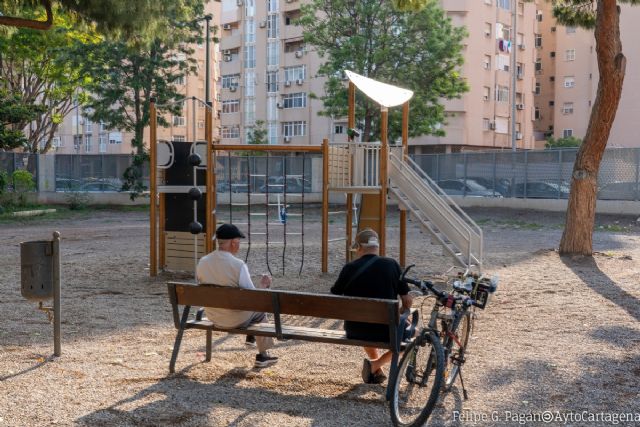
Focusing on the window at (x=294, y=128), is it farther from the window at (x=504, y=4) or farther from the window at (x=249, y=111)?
the window at (x=504, y=4)

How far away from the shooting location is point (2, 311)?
Result: 961cm

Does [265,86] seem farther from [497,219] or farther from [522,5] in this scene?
[497,219]

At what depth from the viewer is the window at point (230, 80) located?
6662 cm

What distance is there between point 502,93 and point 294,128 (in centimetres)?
1580

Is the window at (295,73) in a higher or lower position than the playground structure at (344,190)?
higher

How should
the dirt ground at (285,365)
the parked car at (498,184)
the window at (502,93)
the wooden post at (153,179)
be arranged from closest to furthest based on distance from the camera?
the dirt ground at (285,365)
the wooden post at (153,179)
the parked car at (498,184)
the window at (502,93)

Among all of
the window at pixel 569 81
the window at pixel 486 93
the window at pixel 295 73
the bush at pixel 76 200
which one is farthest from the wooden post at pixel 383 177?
the window at pixel 569 81

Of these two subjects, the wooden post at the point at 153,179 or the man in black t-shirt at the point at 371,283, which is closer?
the man in black t-shirt at the point at 371,283

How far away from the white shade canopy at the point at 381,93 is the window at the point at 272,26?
4935 centimetres

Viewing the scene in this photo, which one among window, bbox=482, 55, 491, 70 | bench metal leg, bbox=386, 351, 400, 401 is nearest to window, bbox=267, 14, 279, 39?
window, bbox=482, 55, 491, 70

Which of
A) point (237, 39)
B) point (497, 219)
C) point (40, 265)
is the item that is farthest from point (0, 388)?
point (237, 39)

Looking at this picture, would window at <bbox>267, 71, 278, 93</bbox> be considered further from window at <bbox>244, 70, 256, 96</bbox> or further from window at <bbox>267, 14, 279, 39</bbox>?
window at <bbox>267, 14, 279, 39</bbox>

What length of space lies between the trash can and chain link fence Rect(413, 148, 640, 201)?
2324 cm

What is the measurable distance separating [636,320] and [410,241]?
11.4 meters
